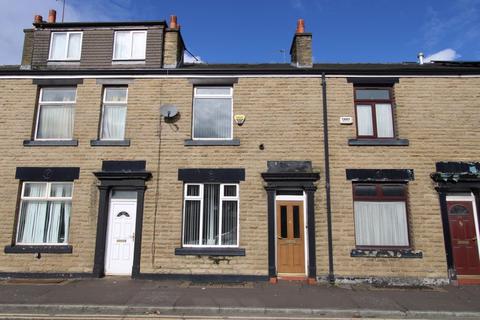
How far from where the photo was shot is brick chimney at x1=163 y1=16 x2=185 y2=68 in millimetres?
11875

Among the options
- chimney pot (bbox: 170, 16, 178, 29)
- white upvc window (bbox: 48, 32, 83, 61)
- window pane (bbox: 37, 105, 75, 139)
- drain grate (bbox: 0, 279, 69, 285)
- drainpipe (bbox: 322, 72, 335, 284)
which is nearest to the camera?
drain grate (bbox: 0, 279, 69, 285)

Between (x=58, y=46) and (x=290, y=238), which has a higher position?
(x=58, y=46)

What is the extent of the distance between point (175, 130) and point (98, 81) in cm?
300

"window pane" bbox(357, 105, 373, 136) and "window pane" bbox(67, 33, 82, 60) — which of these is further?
"window pane" bbox(67, 33, 82, 60)

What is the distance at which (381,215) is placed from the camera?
10.6 meters

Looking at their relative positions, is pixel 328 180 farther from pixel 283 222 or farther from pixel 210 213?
pixel 210 213

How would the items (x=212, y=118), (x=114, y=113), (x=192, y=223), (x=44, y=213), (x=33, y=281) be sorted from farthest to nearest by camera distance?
(x=114, y=113) < (x=212, y=118) < (x=44, y=213) < (x=192, y=223) < (x=33, y=281)

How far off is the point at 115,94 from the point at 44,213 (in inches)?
167

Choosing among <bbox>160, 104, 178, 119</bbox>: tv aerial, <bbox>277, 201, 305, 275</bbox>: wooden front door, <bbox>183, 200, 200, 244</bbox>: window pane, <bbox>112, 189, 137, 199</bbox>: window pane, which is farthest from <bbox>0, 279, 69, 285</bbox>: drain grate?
<bbox>277, 201, 305, 275</bbox>: wooden front door

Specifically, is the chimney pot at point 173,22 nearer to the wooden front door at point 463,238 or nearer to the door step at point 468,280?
the wooden front door at point 463,238

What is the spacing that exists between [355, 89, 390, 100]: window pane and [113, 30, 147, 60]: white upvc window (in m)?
7.09

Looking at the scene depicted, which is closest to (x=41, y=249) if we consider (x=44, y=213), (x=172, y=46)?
(x=44, y=213)

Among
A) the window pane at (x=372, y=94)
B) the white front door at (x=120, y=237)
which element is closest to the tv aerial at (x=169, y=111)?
the white front door at (x=120, y=237)

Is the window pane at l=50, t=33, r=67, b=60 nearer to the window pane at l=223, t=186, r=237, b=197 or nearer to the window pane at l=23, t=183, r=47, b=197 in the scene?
the window pane at l=23, t=183, r=47, b=197
